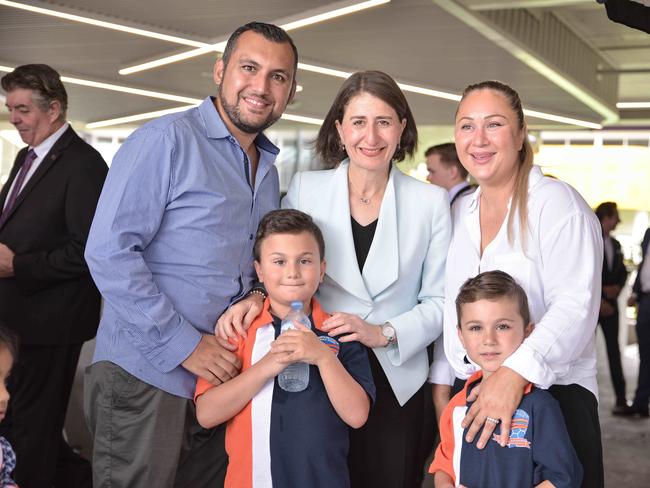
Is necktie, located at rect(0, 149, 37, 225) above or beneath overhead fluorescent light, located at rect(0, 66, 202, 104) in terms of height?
beneath

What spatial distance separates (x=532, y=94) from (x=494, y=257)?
1061cm

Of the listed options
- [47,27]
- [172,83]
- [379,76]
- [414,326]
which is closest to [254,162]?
[379,76]

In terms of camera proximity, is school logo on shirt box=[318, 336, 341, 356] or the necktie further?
the necktie

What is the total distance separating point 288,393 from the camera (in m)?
2.40

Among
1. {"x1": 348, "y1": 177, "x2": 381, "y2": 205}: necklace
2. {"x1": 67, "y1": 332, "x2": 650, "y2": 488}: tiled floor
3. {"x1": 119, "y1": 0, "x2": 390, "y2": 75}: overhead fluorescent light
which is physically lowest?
{"x1": 67, "y1": 332, "x2": 650, "y2": 488}: tiled floor

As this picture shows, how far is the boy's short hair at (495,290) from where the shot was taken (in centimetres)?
231

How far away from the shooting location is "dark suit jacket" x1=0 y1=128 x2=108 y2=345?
3.49 m

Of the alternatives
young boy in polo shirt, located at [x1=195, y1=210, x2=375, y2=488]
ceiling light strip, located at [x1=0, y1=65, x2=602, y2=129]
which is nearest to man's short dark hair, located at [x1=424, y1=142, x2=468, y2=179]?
young boy in polo shirt, located at [x1=195, y1=210, x2=375, y2=488]

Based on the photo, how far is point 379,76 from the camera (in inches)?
101

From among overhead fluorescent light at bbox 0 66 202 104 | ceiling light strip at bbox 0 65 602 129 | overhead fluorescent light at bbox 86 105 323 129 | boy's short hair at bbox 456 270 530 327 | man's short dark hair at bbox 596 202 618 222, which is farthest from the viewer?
overhead fluorescent light at bbox 86 105 323 129

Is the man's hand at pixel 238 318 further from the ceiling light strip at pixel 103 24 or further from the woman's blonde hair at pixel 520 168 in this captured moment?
the ceiling light strip at pixel 103 24

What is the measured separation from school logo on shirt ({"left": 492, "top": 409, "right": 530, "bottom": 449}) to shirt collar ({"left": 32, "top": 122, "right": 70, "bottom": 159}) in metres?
2.46

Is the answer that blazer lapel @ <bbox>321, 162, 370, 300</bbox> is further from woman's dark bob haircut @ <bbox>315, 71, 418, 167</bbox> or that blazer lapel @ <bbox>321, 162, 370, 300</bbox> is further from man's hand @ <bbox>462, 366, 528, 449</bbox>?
man's hand @ <bbox>462, 366, 528, 449</bbox>

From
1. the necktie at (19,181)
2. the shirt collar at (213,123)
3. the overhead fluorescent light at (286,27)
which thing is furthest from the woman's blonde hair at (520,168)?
the overhead fluorescent light at (286,27)
